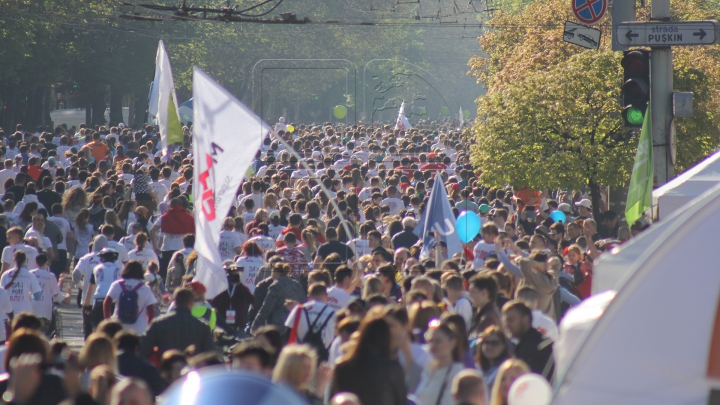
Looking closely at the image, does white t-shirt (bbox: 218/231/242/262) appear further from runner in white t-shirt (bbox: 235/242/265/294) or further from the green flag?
the green flag

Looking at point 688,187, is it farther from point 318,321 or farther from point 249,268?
point 249,268

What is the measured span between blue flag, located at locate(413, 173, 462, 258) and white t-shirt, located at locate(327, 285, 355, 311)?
11.1 ft

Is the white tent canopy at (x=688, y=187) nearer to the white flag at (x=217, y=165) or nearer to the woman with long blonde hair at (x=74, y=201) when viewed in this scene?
the white flag at (x=217, y=165)

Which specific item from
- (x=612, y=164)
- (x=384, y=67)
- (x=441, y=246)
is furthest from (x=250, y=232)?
(x=384, y=67)

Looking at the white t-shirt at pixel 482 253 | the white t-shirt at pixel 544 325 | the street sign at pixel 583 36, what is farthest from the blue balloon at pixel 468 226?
the white t-shirt at pixel 544 325

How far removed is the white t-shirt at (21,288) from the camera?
11492 mm

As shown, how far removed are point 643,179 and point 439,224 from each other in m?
2.64

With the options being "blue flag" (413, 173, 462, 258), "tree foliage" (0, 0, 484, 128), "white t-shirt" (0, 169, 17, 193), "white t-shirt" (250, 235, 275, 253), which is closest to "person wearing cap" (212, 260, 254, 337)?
"white t-shirt" (250, 235, 275, 253)

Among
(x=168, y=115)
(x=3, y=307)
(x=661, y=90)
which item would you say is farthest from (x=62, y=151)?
(x=661, y=90)

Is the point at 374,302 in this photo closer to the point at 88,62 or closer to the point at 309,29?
the point at 88,62

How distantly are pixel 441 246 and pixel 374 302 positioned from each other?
4886 mm

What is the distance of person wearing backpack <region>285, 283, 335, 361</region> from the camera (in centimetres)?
874

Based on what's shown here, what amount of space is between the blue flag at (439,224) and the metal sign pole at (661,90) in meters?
2.50

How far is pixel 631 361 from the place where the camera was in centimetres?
435
